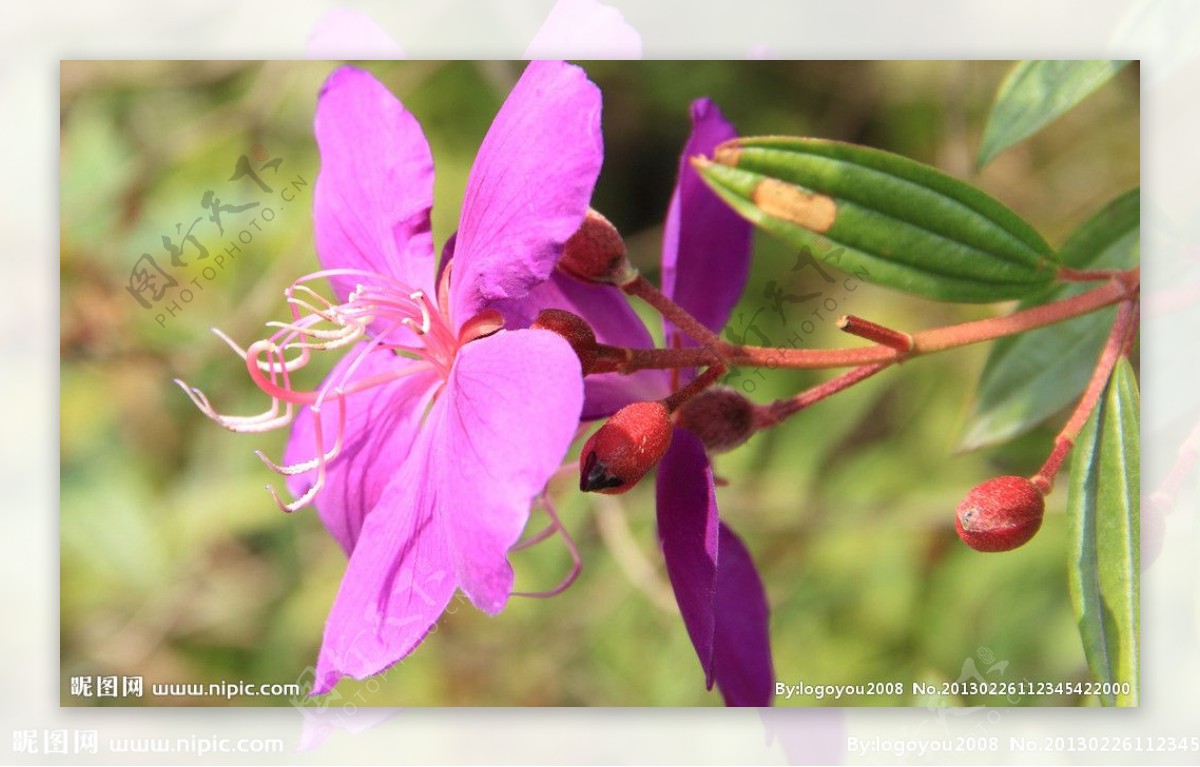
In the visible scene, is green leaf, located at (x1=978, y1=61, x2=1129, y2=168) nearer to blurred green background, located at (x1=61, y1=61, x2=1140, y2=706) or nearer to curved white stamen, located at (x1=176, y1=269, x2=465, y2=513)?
blurred green background, located at (x1=61, y1=61, x2=1140, y2=706)

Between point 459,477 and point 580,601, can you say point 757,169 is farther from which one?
point 580,601

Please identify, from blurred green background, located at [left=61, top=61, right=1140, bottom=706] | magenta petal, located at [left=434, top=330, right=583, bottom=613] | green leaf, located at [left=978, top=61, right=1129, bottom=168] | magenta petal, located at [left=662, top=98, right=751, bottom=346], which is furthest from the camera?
blurred green background, located at [left=61, top=61, right=1140, bottom=706]

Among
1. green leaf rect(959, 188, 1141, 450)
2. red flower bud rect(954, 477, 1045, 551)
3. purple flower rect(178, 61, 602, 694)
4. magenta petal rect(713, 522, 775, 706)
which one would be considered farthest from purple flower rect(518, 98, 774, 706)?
green leaf rect(959, 188, 1141, 450)

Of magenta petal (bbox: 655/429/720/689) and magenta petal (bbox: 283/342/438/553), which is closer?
magenta petal (bbox: 655/429/720/689)

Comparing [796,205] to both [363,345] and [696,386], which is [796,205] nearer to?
[696,386]

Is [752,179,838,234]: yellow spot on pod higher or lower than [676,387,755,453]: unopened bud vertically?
higher

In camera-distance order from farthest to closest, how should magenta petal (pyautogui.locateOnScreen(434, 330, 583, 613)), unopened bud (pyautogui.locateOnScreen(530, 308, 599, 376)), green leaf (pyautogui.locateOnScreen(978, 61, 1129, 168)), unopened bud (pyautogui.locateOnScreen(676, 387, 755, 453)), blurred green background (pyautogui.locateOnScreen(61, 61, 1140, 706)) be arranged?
1. blurred green background (pyautogui.locateOnScreen(61, 61, 1140, 706))
2. green leaf (pyautogui.locateOnScreen(978, 61, 1129, 168))
3. unopened bud (pyautogui.locateOnScreen(676, 387, 755, 453))
4. unopened bud (pyautogui.locateOnScreen(530, 308, 599, 376))
5. magenta petal (pyautogui.locateOnScreen(434, 330, 583, 613))

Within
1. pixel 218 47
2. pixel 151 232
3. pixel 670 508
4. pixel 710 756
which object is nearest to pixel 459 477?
pixel 670 508

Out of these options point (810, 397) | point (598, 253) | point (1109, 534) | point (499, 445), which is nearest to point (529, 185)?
point (598, 253)
